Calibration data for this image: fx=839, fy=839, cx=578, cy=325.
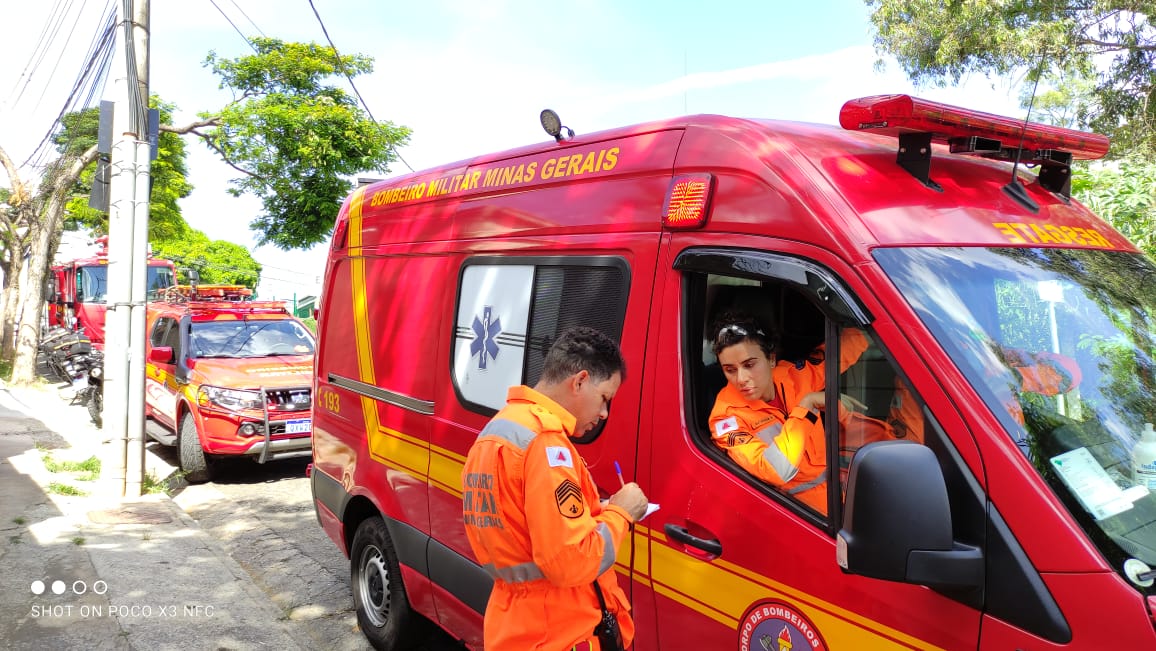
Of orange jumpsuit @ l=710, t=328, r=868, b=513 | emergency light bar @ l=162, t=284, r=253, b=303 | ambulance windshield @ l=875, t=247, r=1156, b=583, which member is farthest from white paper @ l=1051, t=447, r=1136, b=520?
emergency light bar @ l=162, t=284, r=253, b=303

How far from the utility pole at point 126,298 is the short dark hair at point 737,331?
21.3ft

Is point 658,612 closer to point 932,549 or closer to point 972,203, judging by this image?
point 932,549

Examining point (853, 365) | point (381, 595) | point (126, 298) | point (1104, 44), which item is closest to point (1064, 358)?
point (853, 365)

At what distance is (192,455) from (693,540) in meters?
7.44

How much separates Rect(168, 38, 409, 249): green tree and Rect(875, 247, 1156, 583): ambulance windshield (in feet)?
44.9

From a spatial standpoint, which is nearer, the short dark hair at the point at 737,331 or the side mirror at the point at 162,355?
the short dark hair at the point at 737,331

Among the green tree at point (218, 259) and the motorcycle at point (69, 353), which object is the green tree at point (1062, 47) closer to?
the motorcycle at point (69, 353)

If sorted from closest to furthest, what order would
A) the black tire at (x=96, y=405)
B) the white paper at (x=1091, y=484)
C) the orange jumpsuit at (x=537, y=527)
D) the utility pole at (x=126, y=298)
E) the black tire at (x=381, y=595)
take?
the white paper at (x=1091, y=484) < the orange jumpsuit at (x=537, y=527) < the black tire at (x=381, y=595) < the utility pole at (x=126, y=298) < the black tire at (x=96, y=405)

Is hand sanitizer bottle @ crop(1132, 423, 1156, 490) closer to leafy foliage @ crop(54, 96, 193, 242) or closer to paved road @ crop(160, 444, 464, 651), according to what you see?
paved road @ crop(160, 444, 464, 651)

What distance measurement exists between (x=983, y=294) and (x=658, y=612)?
4.44 feet

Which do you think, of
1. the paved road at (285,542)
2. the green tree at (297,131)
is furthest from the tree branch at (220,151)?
the paved road at (285,542)

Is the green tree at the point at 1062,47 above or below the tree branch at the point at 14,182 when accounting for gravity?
above

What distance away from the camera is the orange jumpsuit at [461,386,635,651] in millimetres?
2049

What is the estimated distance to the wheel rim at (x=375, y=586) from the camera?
4359 millimetres
